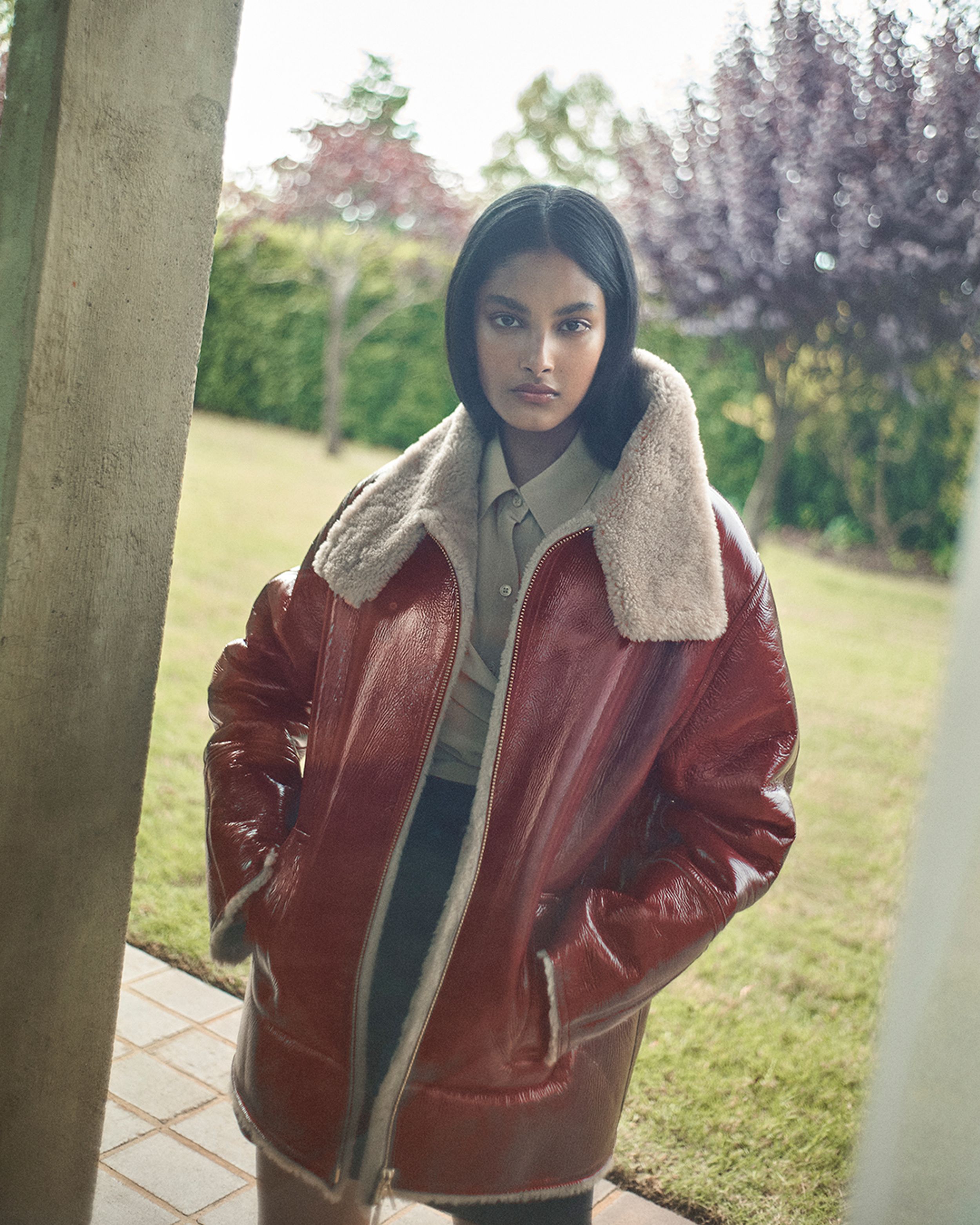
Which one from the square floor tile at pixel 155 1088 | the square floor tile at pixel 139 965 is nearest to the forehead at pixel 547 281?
the square floor tile at pixel 155 1088

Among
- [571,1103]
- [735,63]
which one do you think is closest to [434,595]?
[571,1103]

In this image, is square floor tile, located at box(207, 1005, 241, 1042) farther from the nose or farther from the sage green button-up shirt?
the nose

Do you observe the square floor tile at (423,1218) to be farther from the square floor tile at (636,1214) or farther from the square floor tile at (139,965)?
the square floor tile at (139,965)

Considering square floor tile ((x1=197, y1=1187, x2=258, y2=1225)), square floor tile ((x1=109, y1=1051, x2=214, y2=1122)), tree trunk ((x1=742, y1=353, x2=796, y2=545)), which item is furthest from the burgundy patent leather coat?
tree trunk ((x1=742, y1=353, x2=796, y2=545))

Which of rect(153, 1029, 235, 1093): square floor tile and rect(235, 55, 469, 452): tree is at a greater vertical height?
rect(235, 55, 469, 452): tree

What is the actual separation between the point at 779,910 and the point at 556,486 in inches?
110

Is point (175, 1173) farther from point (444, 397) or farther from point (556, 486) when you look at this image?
point (444, 397)

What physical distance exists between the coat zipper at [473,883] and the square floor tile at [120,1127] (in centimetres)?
101

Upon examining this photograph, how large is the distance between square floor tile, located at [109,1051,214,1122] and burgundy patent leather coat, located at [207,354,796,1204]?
95 cm

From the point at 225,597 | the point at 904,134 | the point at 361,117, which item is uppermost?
the point at 361,117

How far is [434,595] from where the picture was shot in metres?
1.26

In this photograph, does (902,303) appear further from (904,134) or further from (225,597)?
(225,597)

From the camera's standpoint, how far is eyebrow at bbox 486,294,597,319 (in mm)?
1227

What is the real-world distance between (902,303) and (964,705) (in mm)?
3635
